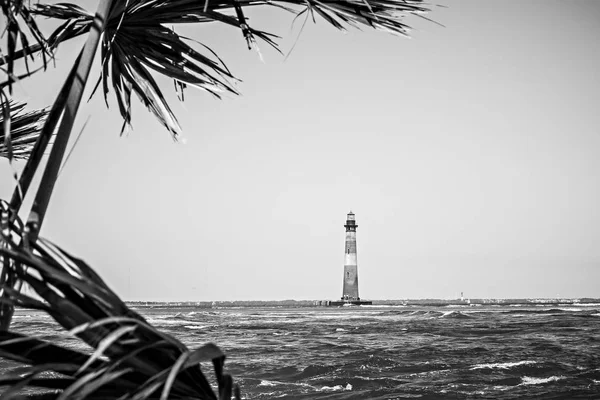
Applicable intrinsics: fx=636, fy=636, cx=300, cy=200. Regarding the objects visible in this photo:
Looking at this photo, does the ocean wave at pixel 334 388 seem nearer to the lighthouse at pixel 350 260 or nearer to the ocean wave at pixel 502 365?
the ocean wave at pixel 502 365

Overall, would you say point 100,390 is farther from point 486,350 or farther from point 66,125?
point 486,350

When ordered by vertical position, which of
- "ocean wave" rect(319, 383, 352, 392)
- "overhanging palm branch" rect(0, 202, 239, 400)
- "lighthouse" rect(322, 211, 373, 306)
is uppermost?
"lighthouse" rect(322, 211, 373, 306)

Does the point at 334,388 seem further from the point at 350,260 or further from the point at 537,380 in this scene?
the point at 350,260

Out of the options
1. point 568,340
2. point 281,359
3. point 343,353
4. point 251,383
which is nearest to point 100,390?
point 251,383

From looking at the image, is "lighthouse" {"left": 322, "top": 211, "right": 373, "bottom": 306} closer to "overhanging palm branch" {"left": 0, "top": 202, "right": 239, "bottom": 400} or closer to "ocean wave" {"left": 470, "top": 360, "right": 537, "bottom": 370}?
"ocean wave" {"left": 470, "top": 360, "right": 537, "bottom": 370}

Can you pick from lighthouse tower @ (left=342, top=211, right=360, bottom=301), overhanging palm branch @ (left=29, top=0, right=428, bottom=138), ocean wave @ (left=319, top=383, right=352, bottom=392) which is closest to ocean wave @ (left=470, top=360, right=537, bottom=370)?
ocean wave @ (left=319, top=383, right=352, bottom=392)

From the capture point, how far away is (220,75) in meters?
2.74

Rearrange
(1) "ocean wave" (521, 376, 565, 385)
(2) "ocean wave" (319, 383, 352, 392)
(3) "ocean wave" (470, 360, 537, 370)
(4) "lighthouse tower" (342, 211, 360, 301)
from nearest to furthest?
(2) "ocean wave" (319, 383, 352, 392) < (1) "ocean wave" (521, 376, 565, 385) < (3) "ocean wave" (470, 360, 537, 370) < (4) "lighthouse tower" (342, 211, 360, 301)

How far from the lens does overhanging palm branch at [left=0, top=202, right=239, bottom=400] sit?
1359 mm

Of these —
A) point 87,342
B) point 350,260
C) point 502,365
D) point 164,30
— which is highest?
point 350,260

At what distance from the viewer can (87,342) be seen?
1381 mm

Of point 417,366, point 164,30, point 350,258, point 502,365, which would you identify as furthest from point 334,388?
point 350,258

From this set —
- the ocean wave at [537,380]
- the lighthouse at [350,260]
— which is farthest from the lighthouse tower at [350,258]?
the ocean wave at [537,380]

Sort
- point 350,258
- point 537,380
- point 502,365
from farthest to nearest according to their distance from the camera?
point 350,258
point 502,365
point 537,380
